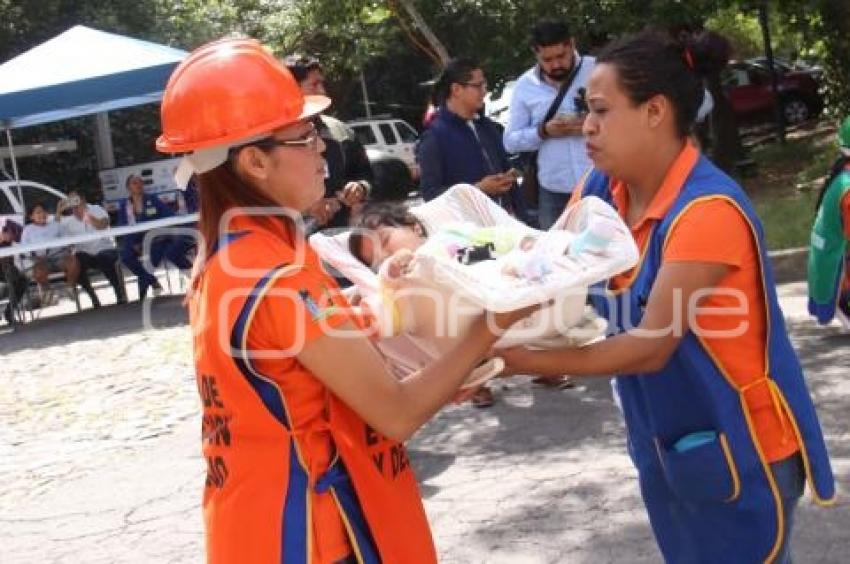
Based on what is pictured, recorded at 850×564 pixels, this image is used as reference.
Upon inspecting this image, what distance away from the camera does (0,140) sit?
953 inches

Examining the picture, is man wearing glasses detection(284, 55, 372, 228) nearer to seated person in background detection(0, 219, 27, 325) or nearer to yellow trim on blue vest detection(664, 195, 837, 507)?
yellow trim on blue vest detection(664, 195, 837, 507)

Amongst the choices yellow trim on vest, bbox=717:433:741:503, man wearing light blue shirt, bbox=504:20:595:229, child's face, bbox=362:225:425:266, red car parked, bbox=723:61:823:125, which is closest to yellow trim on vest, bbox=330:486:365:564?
child's face, bbox=362:225:425:266

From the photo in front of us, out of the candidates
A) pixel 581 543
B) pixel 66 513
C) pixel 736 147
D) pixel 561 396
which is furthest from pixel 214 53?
pixel 736 147

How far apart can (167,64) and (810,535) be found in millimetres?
10486

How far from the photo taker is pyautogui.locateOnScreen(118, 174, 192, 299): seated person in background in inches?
543

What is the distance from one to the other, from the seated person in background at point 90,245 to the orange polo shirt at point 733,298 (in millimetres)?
12560

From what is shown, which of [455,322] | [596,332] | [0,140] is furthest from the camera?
[0,140]

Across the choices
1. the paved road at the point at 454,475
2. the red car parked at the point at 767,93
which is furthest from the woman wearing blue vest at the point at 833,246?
the red car parked at the point at 767,93

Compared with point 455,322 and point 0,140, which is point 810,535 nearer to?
point 455,322

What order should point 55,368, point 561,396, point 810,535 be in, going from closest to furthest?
1. point 810,535
2. point 561,396
3. point 55,368

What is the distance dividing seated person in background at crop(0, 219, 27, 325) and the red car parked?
15.6 m

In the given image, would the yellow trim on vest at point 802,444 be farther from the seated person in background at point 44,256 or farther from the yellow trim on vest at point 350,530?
the seated person in background at point 44,256

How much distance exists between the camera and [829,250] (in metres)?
6.52

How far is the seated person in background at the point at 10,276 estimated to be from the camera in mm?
13844
